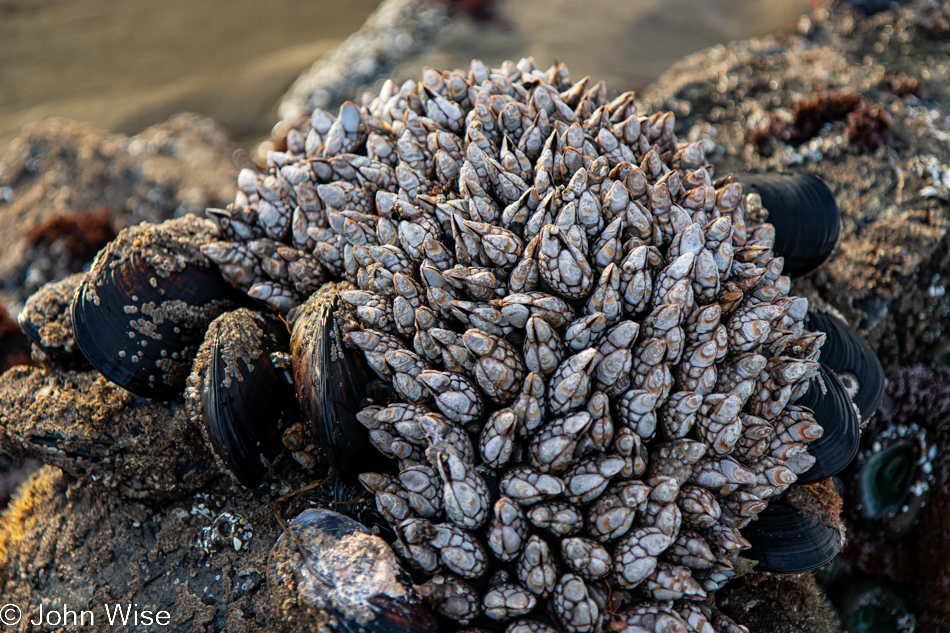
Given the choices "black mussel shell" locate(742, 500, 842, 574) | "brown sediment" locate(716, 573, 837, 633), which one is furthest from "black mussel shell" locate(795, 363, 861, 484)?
"brown sediment" locate(716, 573, 837, 633)

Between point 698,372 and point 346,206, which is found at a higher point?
point 346,206

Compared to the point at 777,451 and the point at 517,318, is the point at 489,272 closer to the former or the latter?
the point at 517,318

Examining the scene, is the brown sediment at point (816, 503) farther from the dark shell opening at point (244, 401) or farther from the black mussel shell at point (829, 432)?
the dark shell opening at point (244, 401)

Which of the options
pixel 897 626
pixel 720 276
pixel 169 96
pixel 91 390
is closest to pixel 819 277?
pixel 720 276

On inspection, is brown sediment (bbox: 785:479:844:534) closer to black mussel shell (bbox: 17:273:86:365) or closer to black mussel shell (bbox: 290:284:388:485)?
black mussel shell (bbox: 290:284:388:485)

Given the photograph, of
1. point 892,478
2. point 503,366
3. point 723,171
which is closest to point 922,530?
point 892,478

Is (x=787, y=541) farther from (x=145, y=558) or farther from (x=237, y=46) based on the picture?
(x=237, y=46)
